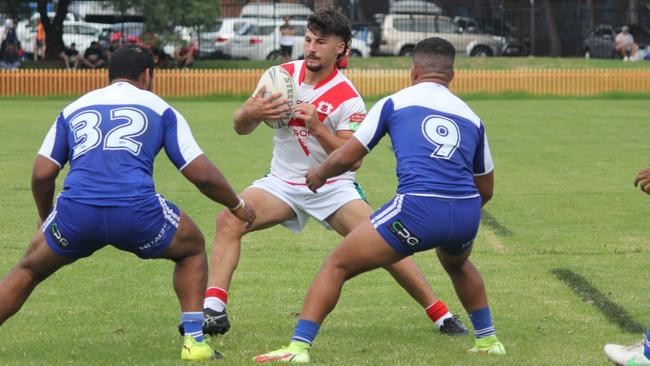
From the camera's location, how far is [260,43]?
46.3 meters

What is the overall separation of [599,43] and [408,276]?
42.8 metres

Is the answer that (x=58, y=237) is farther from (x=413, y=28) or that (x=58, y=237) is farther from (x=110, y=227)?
(x=413, y=28)

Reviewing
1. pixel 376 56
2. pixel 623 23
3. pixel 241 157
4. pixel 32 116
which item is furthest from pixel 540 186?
pixel 623 23

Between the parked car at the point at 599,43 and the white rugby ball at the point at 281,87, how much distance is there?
4262cm

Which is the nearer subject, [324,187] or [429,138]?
[429,138]

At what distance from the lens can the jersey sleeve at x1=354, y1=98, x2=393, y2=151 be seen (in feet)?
22.5

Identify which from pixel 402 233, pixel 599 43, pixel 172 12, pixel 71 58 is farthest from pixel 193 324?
pixel 599 43

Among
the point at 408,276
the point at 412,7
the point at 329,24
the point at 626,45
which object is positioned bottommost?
the point at 408,276

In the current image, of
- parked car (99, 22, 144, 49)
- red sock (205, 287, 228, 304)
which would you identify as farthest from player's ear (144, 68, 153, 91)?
parked car (99, 22, 144, 49)

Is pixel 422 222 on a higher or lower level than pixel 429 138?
lower

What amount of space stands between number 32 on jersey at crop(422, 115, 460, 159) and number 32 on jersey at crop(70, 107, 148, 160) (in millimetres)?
1521

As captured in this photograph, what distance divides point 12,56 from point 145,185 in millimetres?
35430

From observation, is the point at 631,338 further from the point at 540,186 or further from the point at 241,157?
the point at 241,157

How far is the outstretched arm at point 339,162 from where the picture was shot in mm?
6879
